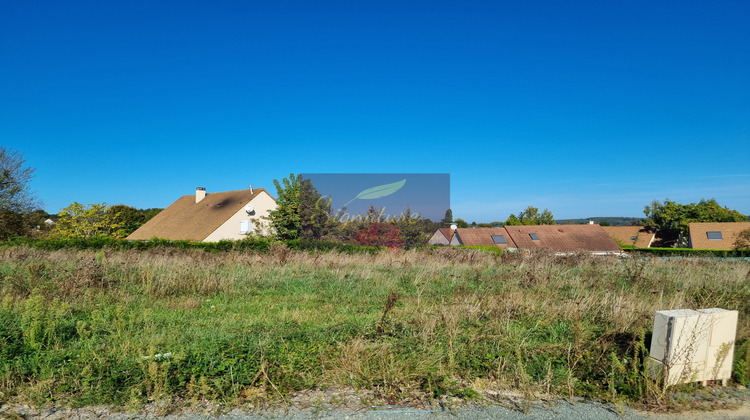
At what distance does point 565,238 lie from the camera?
4169 centimetres

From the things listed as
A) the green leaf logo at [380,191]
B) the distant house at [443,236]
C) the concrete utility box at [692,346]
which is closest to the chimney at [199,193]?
the green leaf logo at [380,191]

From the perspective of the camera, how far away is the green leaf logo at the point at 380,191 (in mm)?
29328

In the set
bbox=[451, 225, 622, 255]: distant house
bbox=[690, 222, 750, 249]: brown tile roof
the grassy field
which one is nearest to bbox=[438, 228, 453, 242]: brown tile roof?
bbox=[451, 225, 622, 255]: distant house

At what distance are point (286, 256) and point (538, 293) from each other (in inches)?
339

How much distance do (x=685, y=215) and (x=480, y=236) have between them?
34.5 meters

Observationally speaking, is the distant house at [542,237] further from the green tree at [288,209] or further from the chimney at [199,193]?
the chimney at [199,193]

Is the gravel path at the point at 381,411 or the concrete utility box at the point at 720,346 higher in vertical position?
the concrete utility box at the point at 720,346

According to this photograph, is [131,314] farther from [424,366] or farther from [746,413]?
[746,413]

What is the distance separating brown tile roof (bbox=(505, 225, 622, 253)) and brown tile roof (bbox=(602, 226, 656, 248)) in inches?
689

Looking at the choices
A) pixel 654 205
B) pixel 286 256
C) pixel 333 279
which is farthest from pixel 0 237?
pixel 654 205

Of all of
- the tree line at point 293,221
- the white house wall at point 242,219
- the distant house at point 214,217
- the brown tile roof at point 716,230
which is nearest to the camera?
the tree line at point 293,221

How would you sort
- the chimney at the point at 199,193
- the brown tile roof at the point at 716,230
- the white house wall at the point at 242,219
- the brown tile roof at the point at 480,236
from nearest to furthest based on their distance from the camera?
1. the white house wall at the point at 242,219
2. the chimney at the point at 199,193
3. the brown tile roof at the point at 480,236
4. the brown tile roof at the point at 716,230

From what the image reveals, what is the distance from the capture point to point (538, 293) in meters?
8.25

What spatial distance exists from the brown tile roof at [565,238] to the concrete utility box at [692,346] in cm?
3749
